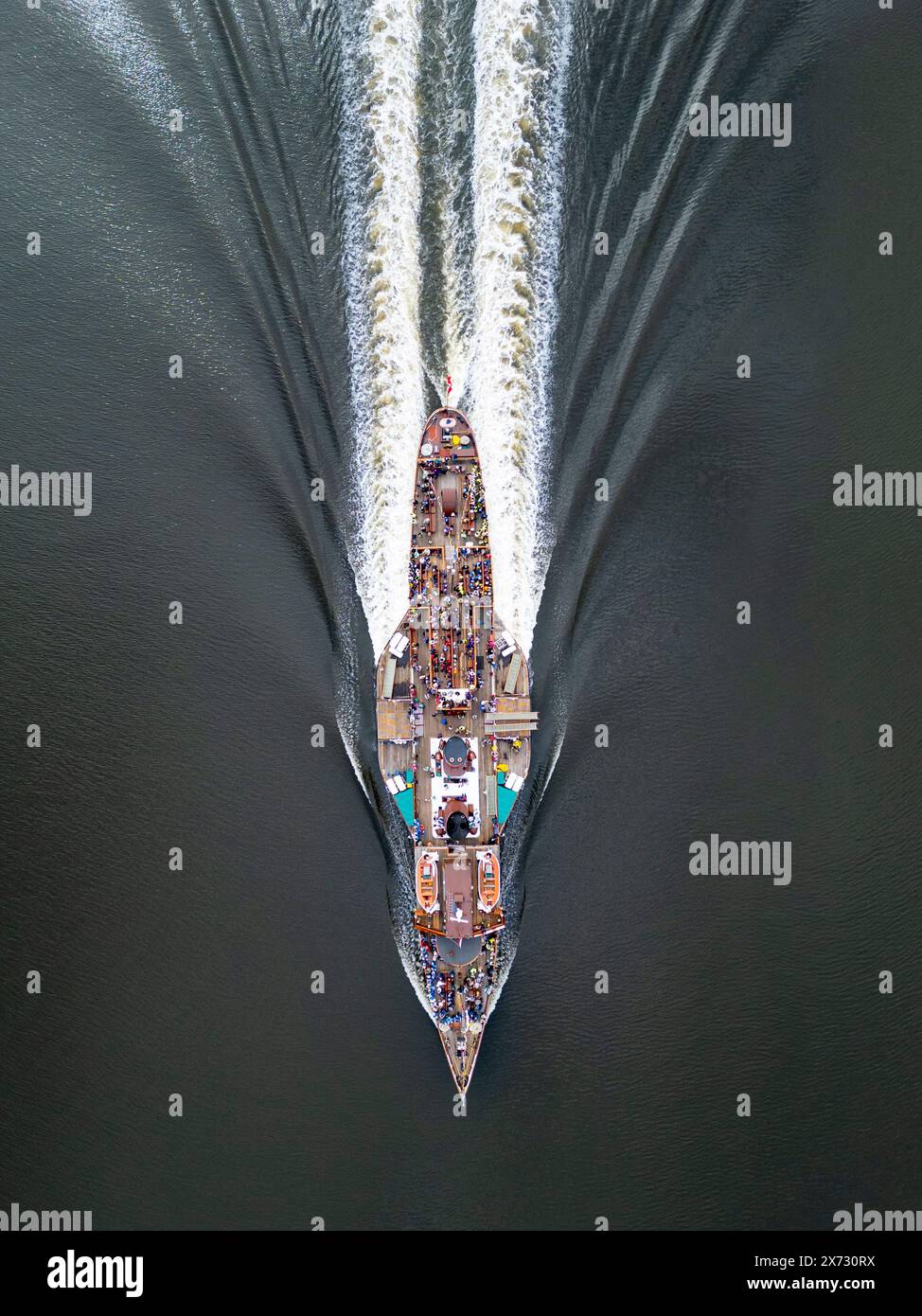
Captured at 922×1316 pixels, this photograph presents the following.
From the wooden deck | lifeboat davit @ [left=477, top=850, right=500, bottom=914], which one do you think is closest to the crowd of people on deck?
the wooden deck

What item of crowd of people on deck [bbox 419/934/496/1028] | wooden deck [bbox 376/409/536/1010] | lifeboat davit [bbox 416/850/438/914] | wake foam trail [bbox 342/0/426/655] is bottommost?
crowd of people on deck [bbox 419/934/496/1028]

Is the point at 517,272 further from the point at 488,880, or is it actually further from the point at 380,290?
the point at 488,880

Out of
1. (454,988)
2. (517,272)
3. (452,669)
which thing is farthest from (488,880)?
(517,272)

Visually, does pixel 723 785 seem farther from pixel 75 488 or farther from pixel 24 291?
pixel 24 291

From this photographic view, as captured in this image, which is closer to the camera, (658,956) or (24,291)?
(658,956)

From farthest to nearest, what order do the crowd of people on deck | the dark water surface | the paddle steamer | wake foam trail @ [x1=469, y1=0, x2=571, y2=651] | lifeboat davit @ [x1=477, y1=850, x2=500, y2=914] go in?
wake foam trail @ [x1=469, y1=0, x2=571, y2=651] < the dark water surface < the crowd of people on deck < the paddle steamer < lifeboat davit @ [x1=477, y1=850, x2=500, y2=914]

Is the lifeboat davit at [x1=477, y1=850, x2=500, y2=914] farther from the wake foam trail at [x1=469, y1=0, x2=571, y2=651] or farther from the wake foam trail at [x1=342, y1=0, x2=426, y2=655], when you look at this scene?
the wake foam trail at [x1=342, y1=0, x2=426, y2=655]

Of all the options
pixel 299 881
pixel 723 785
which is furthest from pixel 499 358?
pixel 299 881
